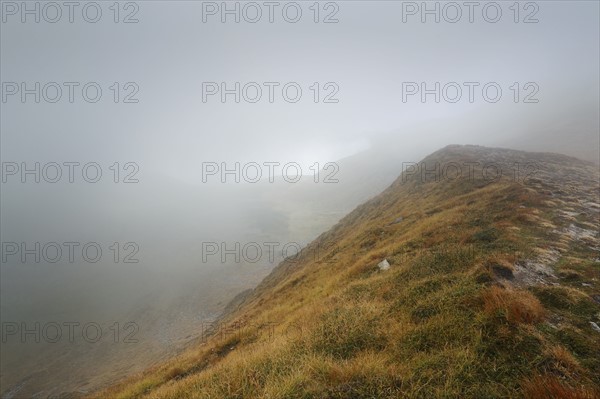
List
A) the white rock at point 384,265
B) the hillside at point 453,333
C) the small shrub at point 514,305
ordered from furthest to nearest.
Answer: the white rock at point 384,265
the small shrub at point 514,305
the hillside at point 453,333

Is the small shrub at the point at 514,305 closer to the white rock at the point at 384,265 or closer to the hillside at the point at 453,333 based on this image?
the hillside at the point at 453,333

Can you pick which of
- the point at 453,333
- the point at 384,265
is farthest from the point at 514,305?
the point at 384,265

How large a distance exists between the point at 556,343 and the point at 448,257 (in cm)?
530

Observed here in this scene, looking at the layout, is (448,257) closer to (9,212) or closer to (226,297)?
(226,297)

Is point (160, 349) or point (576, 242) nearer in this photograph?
point (576, 242)

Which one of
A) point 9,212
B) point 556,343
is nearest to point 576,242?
point 556,343

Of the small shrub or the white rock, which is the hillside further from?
the white rock

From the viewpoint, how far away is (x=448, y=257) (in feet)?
33.7

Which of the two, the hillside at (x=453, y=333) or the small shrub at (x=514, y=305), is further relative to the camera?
the small shrub at (x=514, y=305)

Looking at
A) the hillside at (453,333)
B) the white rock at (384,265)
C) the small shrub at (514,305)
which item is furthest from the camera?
the white rock at (384,265)

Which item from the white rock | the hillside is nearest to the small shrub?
the hillside

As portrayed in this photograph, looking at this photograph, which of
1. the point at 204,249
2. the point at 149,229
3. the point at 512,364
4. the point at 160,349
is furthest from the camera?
the point at 149,229

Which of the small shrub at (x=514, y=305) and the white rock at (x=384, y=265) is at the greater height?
the small shrub at (x=514, y=305)

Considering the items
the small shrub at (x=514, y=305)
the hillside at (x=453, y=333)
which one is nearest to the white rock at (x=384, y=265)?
the hillside at (x=453, y=333)
